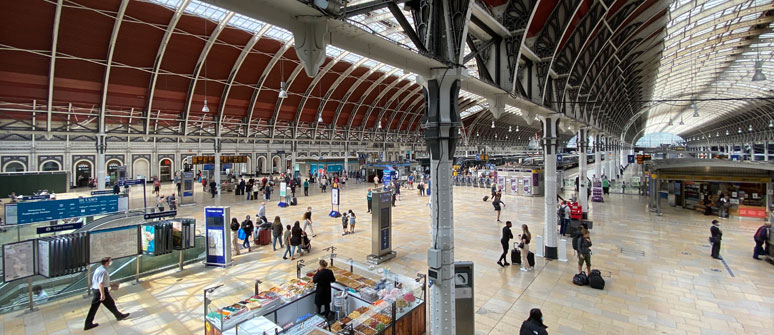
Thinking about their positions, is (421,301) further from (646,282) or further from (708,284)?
(708,284)

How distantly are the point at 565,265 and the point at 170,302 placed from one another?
10.3 m

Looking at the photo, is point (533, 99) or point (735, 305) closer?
point (735, 305)

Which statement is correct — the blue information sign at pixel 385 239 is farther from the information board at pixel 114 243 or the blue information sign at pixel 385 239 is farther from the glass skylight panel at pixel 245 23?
the glass skylight panel at pixel 245 23

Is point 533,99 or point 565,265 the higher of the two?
point 533,99

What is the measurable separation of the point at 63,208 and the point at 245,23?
14941mm

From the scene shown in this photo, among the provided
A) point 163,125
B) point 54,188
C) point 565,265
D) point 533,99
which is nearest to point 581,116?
point 533,99

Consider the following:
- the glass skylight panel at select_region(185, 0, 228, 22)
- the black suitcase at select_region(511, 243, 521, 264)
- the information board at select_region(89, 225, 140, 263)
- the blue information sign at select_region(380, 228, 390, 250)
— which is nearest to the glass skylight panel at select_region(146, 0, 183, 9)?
the glass skylight panel at select_region(185, 0, 228, 22)

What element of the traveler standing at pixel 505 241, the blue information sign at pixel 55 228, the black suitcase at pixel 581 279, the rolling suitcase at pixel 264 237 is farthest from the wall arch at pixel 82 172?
the black suitcase at pixel 581 279

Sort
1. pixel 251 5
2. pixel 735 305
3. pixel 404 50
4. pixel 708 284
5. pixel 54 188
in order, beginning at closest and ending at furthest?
pixel 251 5
pixel 404 50
pixel 735 305
pixel 708 284
pixel 54 188

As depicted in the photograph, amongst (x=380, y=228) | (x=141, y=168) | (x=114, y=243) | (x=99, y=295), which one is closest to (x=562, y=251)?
(x=380, y=228)

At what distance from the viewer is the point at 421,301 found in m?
5.84

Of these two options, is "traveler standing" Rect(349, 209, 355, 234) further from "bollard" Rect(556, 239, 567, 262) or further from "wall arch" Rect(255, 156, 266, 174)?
"wall arch" Rect(255, 156, 266, 174)

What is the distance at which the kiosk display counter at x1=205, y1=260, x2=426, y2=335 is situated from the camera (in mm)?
4883

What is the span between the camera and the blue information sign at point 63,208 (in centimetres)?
876
